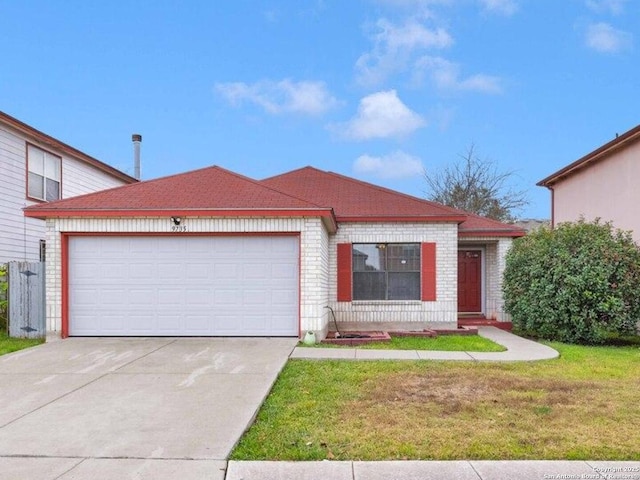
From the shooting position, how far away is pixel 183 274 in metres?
10.2

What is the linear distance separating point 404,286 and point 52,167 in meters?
11.4

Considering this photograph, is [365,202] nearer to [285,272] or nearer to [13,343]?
[285,272]

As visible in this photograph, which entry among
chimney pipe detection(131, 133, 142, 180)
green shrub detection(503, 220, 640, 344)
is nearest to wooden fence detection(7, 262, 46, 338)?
green shrub detection(503, 220, 640, 344)

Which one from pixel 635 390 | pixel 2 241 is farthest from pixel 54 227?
pixel 635 390

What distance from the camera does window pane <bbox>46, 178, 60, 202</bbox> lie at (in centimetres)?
1448

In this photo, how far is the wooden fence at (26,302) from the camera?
34.1ft

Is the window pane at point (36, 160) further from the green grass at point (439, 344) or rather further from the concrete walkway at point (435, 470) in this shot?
the concrete walkway at point (435, 470)

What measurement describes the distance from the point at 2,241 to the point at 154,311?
5.58 metres

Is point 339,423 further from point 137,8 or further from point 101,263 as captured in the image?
point 137,8

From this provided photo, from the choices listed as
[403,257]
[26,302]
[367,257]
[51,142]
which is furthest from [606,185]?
[51,142]

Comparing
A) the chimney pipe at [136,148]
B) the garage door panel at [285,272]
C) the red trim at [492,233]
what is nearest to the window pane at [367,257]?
the garage door panel at [285,272]

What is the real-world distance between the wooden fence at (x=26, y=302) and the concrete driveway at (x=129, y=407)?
1515 mm

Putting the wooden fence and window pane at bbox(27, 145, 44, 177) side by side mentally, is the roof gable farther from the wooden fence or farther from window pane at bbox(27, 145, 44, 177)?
the wooden fence

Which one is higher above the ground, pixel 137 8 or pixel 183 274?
pixel 137 8
